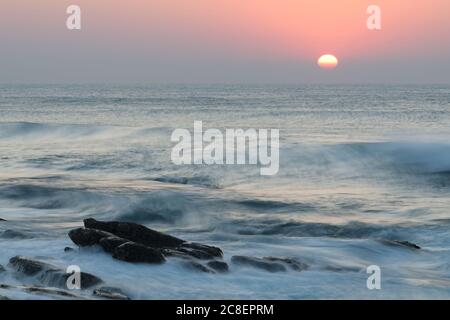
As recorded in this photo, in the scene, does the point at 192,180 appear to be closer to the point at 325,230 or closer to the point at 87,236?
the point at 325,230

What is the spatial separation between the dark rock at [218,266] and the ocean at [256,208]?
0.22m

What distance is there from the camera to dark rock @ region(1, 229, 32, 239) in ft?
50.3

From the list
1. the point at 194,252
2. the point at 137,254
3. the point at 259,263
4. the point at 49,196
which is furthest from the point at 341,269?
the point at 49,196

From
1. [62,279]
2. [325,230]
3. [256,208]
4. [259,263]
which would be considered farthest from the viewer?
[256,208]

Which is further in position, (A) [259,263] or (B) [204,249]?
(B) [204,249]

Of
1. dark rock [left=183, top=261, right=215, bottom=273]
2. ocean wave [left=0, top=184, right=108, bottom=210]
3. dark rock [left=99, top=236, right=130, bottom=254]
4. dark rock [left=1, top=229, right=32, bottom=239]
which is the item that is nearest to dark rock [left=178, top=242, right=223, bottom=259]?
dark rock [left=183, top=261, right=215, bottom=273]

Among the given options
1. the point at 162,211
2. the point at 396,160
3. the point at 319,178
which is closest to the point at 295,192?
the point at 319,178

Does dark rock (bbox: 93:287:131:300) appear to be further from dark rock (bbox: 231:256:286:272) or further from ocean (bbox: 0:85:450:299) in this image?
dark rock (bbox: 231:256:286:272)

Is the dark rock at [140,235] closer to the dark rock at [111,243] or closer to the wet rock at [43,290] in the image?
the dark rock at [111,243]

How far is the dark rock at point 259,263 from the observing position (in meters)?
12.7

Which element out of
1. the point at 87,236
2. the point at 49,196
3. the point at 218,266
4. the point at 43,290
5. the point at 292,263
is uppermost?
the point at 87,236

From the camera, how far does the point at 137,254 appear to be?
1252 centimetres

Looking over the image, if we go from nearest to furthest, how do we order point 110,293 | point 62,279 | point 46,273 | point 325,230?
point 110,293 < point 62,279 < point 46,273 < point 325,230

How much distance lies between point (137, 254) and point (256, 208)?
30.3ft
